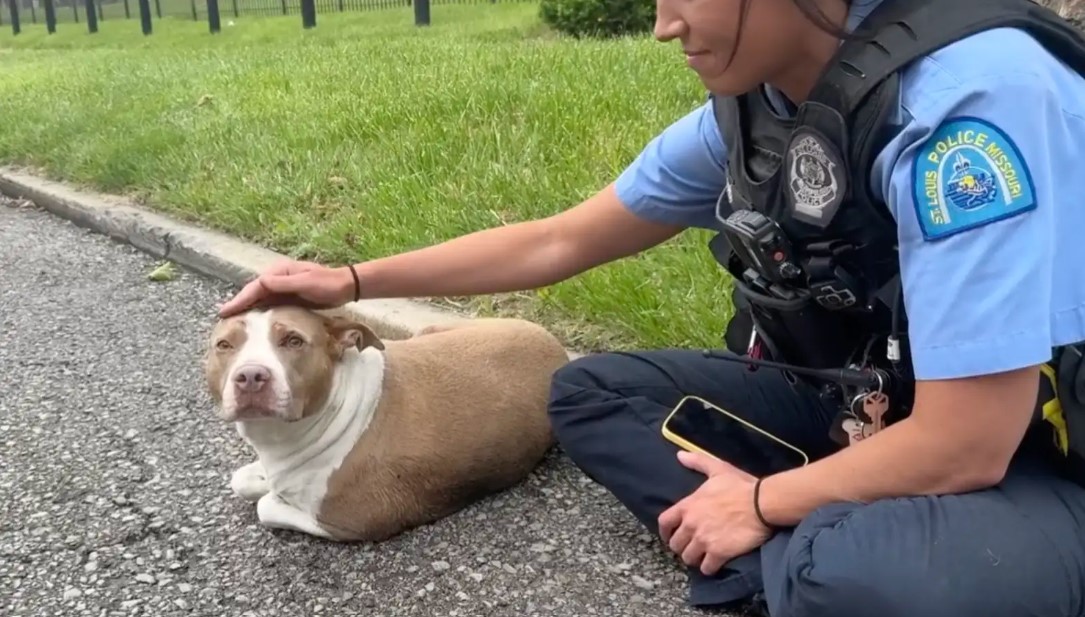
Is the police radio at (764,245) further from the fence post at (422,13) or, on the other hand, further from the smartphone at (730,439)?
the fence post at (422,13)

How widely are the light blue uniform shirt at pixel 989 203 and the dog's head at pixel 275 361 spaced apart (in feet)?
4.91

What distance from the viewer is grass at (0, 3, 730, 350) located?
417 cm

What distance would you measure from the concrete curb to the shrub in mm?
6528

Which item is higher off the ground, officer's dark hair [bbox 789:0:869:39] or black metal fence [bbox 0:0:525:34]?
officer's dark hair [bbox 789:0:869:39]

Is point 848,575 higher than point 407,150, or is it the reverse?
point 848,575

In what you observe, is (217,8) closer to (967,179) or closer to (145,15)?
(145,15)

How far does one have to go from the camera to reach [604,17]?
1259cm

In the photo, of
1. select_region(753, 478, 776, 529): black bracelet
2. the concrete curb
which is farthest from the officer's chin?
the concrete curb

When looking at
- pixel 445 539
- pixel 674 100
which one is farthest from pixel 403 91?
pixel 445 539

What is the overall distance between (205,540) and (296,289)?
28.3 inches

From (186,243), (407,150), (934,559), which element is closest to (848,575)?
(934,559)

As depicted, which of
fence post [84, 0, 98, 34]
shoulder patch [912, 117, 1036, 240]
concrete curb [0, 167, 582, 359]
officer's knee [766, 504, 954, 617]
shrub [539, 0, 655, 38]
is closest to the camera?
shoulder patch [912, 117, 1036, 240]

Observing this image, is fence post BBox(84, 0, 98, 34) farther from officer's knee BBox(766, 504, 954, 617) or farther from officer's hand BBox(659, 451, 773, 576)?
officer's knee BBox(766, 504, 954, 617)

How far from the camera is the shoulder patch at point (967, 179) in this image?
6.16ft
